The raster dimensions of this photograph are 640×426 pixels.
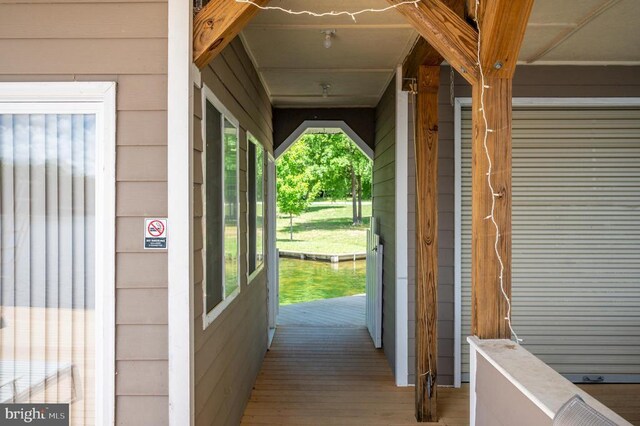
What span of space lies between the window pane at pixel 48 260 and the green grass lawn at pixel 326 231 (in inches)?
558

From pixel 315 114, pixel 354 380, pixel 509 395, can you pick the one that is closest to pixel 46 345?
pixel 509 395

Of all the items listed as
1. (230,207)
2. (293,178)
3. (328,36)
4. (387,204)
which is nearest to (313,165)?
(293,178)

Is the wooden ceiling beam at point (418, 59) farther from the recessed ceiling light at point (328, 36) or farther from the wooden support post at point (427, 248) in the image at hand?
the recessed ceiling light at point (328, 36)

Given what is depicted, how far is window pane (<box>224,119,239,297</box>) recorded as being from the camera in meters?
2.83

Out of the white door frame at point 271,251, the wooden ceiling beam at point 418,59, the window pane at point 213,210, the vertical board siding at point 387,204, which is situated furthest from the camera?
the white door frame at point 271,251

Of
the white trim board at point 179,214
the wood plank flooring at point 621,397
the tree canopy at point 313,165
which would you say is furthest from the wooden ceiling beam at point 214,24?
the tree canopy at point 313,165

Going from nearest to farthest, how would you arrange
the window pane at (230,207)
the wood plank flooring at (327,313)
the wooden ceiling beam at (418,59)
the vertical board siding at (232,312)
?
1. the vertical board siding at (232,312)
2. the window pane at (230,207)
3. the wooden ceiling beam at (418,59)
4. the wood plank flooring at (327,313)

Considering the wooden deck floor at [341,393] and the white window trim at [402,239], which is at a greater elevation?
the white window trim at [402,239]

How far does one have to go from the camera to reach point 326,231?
2134 centimetres

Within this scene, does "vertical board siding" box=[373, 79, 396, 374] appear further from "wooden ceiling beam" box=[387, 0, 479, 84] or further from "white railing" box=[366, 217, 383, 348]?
"wooden ceiling beam" box=[387, 0, 479, 84]

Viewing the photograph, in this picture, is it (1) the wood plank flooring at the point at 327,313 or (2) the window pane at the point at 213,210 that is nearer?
(2) the window pane at the point at 213,210

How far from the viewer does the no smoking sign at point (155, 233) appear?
6.57 feet

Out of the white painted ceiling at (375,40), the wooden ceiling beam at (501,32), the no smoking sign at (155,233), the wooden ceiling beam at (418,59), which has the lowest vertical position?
the no smoking sign at (155,233)

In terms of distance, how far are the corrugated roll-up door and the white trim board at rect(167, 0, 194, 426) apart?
10.1ft
